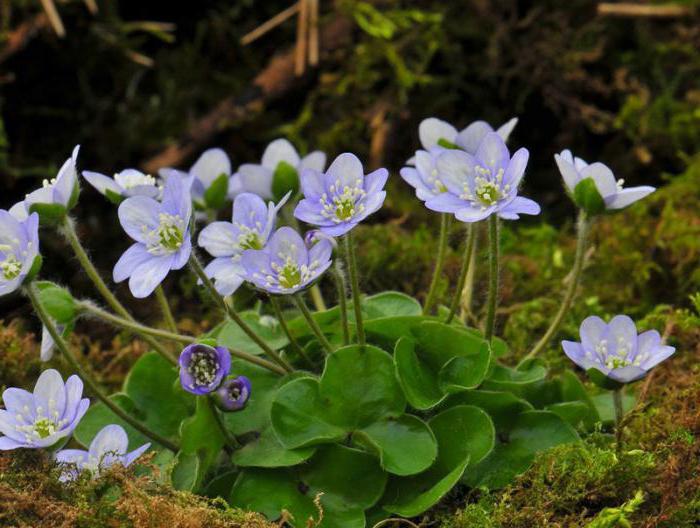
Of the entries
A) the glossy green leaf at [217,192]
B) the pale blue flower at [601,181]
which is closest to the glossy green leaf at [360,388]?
the pale blue flower at [601,181]

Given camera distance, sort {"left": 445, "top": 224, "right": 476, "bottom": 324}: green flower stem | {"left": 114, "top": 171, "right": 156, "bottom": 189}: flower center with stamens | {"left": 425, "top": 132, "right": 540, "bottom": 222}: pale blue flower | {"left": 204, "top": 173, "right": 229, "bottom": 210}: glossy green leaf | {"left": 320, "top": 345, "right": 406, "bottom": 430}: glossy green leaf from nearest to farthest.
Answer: {"left": 425, "top": 132, "right": 540, "bottom": 222}: pale blue flower, {"left": 320, "top": 345, "right": 406, "bottom": 430}: glossy green leaf, {"left": 445, "top": 224, "right": 476, "bottom": 324}: green flower stem, {"left": 114, "top": 171, "right": 156, "bottom": 189}: flower center with stamens, {"left": 204, "top": 173, "right": 229, "bottom": 210}: glossy green leaf

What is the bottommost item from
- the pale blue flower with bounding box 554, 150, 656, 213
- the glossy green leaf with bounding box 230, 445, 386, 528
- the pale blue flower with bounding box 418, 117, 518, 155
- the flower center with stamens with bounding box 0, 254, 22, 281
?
the glossy green leaf with bounding box 230, 445, 386, 528

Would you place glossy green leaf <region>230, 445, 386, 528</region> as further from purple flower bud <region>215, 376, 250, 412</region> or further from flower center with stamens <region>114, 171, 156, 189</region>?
flower center with stamens <region>114, 171, 156, 189</region>

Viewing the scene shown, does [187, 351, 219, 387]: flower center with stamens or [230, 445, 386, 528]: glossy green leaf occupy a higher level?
[187, 351, 219, 387]: flower center with stamens

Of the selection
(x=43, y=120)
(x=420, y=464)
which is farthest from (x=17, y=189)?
(x=420, y=464)

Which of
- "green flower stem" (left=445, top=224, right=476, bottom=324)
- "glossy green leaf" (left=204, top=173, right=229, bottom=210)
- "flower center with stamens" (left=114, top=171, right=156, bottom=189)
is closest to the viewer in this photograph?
"green flower stem" (left=445, top=224, right=476, bottom=324)

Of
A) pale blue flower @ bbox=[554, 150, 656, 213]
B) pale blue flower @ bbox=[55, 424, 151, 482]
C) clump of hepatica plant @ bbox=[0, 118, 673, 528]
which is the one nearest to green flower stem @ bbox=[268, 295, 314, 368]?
clump of hepatica plant @ bbox=[0, 118, 673, 528]
